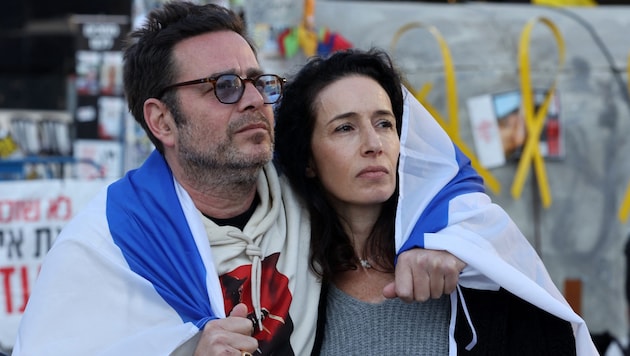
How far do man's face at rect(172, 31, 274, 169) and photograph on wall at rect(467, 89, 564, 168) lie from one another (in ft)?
9.58

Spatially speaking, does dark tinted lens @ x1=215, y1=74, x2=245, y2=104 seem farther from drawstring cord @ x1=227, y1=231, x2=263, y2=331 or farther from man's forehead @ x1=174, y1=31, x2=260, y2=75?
drawstring cord @ x1=227, y1=231, x2=263, y2=331

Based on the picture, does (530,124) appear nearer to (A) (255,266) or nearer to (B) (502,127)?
(B) (502,127)

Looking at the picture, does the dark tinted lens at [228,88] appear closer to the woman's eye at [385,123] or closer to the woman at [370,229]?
the woman at [370,229]

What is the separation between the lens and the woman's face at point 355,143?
2713 mm

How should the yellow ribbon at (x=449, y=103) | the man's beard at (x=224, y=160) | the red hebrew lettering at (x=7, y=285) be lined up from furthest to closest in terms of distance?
the yellow ribbon at (x=449, y=103) < the red hebrew lettering at (x=7, y=285) < the man's beard at (x=224, y=160)

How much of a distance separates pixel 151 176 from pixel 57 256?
0.39 metres

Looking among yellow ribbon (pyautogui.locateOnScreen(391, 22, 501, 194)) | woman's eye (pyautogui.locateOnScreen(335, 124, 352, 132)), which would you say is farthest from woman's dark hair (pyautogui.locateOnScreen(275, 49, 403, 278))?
yellow ribbon (pyautogui.locateOnScreen(391, 22, 501, 194))

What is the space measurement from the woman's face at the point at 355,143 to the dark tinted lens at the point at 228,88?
0.29 metres

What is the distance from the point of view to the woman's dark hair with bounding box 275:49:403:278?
2.78 meters

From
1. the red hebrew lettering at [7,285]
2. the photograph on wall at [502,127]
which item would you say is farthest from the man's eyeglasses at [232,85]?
the photograph on wall at [502,127]

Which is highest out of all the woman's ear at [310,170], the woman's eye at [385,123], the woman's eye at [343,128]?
the woman's eye at [385,123]

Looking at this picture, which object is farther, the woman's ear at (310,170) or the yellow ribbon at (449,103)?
the yellow ribbon at (449,103)

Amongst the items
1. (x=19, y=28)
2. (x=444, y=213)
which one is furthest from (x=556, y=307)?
(x=19, y=28)

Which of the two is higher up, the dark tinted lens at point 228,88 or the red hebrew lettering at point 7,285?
the dark tinted lens at point 228,88
